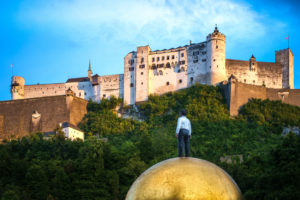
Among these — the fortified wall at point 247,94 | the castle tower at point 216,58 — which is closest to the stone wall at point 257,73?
the castle tower at point 216,58

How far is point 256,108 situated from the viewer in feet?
181

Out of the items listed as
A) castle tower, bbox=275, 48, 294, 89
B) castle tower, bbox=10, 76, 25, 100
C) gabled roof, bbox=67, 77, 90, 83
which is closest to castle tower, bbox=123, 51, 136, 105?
gabled roof, bbox=67, 77, 90, 83

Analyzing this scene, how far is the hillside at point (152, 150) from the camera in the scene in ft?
112

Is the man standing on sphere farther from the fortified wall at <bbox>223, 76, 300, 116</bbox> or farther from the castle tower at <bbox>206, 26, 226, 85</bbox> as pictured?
the castle tower at <bbox>206, 26, 226, 85</bbox>

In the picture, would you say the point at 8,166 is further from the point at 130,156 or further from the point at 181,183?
the point at 181,183

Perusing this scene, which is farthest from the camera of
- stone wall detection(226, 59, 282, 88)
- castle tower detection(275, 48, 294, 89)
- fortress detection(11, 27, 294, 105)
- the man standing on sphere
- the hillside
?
castle tower detection(275, 48, 294, 89)

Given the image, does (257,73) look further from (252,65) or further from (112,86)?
(112,86)

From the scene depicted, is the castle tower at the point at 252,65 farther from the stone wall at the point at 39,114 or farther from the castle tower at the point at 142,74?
the stone wall at the point at 39,114

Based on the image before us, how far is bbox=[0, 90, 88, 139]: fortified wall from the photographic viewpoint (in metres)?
59.2

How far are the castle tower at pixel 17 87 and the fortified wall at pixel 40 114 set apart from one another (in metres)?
4.78

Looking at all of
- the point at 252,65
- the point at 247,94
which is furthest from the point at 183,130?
the point at 252,65

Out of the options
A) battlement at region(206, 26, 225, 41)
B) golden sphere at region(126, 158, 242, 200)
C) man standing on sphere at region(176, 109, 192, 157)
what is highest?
battlement at region(206, 26, 225, 41)

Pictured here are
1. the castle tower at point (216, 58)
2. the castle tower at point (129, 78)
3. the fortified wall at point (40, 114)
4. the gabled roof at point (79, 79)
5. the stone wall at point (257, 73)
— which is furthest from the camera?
the gabled roof at point (79, 79)

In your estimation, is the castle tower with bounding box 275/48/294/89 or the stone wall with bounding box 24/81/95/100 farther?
the stone wall with bounding box 24/81/95/100
